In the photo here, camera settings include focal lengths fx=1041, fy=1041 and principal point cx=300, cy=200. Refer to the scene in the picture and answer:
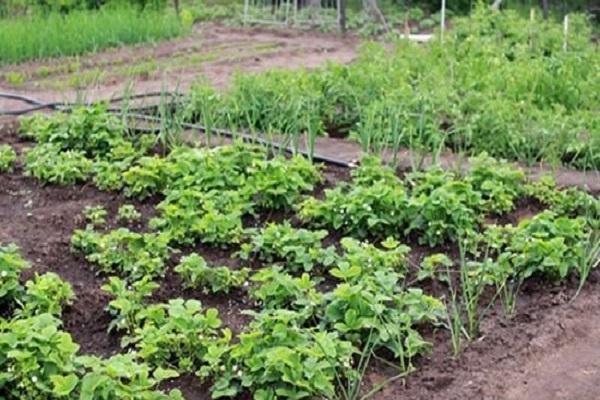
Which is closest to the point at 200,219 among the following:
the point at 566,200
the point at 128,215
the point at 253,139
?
the point at 128,215

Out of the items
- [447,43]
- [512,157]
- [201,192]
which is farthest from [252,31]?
[201,192]

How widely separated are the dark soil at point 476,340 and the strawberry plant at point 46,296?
0.29 feet

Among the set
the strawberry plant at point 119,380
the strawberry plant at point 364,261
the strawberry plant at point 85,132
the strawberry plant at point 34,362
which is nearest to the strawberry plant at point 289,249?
the strawberry plant at point 364,261

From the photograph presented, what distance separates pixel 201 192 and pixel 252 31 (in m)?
8.60

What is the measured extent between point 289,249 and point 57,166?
6.08ft

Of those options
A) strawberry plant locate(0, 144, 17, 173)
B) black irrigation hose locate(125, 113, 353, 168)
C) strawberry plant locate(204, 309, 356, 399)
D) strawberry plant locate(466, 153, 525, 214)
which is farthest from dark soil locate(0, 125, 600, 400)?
black irrigation hose locate(125, 113, 353, 168)

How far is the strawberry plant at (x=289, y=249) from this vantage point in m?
4.27

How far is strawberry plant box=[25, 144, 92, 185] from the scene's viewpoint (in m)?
5.57

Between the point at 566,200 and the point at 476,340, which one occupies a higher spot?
the point at 566,200

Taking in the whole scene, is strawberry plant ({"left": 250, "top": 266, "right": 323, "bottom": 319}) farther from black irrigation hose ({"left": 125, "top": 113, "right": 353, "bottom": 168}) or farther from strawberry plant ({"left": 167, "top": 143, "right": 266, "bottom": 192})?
black irrigation hose ({"left": 125, "top": 113, "right": 353, "bottom": 168})

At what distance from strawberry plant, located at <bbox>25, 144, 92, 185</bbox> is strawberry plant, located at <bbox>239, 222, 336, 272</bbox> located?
145 centimetres

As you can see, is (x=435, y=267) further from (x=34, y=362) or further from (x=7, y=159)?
(x=7, y=159)

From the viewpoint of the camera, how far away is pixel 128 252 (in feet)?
14.2

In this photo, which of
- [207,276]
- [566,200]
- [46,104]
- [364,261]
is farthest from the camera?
[46,104]
